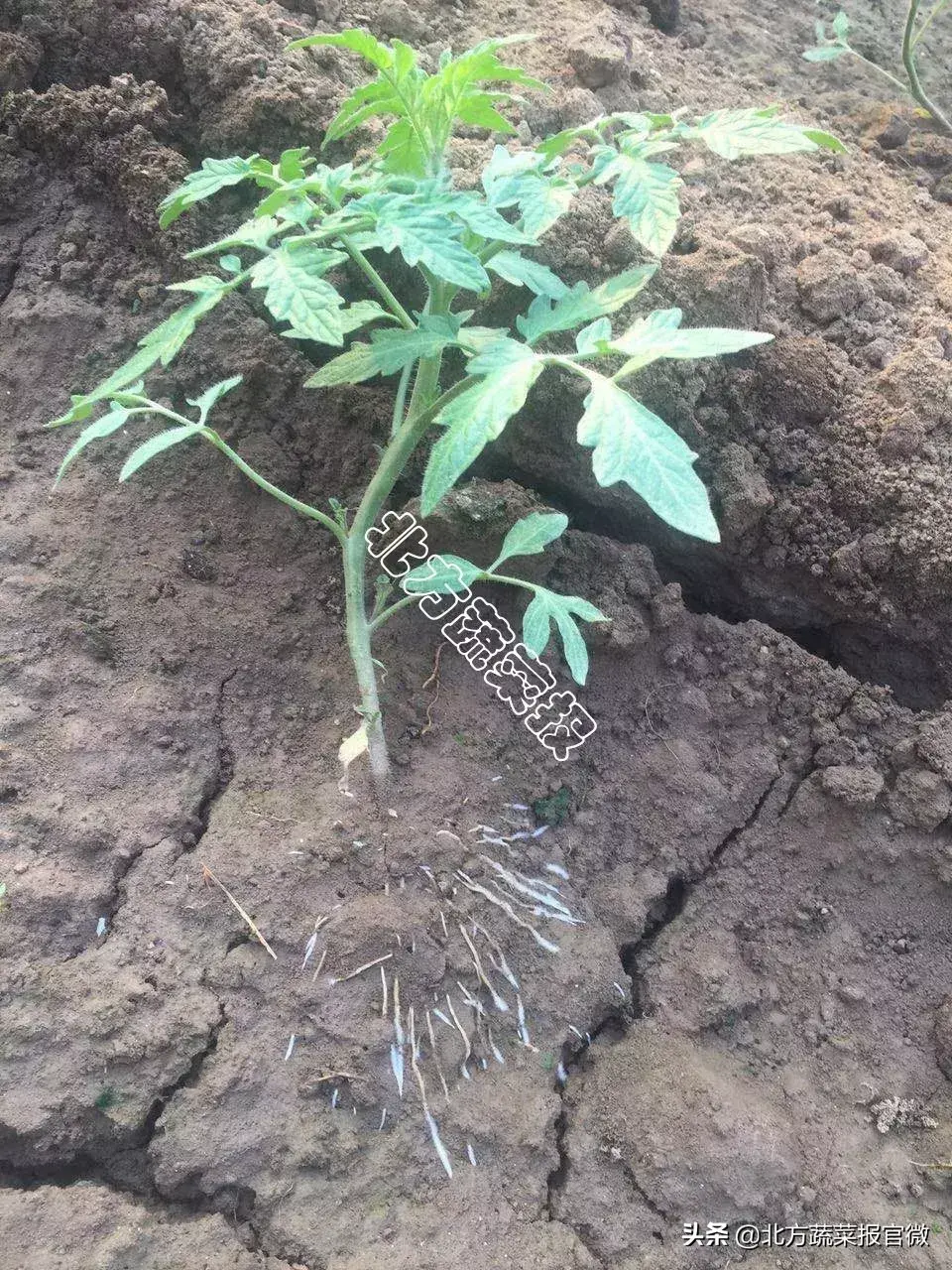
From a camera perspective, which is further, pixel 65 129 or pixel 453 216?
pixel 65 129

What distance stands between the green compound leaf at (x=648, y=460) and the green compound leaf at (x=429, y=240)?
248 millimetres

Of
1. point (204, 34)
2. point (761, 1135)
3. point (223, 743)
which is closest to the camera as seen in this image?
point (761, 1135)

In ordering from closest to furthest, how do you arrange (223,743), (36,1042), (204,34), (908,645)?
(36,1042) < (223,743) < (908,645) < (204,34)

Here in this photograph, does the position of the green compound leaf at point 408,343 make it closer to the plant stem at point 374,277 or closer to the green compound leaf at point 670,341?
the plant stem at point 374,277

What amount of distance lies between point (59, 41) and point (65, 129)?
26 cm

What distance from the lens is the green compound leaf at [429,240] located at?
1144 millimetres

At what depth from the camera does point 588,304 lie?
4.44 feet

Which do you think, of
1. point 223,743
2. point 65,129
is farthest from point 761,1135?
point 65,129

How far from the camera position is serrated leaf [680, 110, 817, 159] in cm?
129

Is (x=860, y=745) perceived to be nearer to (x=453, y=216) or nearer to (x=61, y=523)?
(x=453, y=216)

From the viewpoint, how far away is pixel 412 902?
56.8 inches

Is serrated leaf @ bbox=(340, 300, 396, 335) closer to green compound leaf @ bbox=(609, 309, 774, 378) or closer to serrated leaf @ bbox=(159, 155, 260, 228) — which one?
serrated leaf @ bbox=(159, 155, 260, 228)

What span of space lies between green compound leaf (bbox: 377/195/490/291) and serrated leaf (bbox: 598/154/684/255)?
0.85ft

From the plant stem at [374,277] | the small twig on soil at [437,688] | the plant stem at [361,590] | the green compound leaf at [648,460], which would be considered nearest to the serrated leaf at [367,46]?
the plant stem at [374,277]
